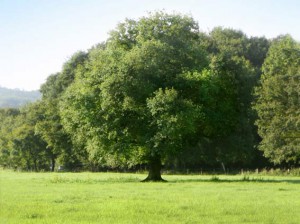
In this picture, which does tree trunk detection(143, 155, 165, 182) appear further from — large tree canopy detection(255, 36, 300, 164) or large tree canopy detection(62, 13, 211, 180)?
large tree canopy detection(255, 36, 300, 164)

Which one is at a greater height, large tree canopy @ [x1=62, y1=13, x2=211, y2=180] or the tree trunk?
large tree canopy @ [x1=62, y1=13, x2=211, y2=180]

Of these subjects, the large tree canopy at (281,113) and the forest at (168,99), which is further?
the large tree canopy at (281,113)

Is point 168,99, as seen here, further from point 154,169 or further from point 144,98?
point 154,169

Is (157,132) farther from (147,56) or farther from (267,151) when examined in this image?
(267,151)

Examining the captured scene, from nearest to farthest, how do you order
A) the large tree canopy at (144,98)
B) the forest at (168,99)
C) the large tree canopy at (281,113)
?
the large tree canopy at (144,98) → the forest at (168,99) → the large tree canopy at (281,113)

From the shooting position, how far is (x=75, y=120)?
51406 mm

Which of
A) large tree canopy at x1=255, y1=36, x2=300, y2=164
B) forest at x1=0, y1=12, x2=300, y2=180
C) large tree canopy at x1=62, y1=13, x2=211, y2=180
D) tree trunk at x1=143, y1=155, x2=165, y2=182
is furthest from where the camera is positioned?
large tree canopy at x1=255, y1=36, x2=300, y2=164

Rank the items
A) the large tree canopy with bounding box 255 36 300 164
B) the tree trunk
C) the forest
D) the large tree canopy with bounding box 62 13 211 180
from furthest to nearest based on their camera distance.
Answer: the large tree canopy with bounding box 255 36 300 164
the tree trunk
the forest
the large tree canopy with bounding box 62 13 211 180

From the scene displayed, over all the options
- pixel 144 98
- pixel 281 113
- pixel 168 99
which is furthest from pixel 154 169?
pixel 281 113

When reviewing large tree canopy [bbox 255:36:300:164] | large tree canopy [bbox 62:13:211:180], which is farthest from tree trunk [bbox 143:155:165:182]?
large tree canopy [bbox 255:36:300:164]

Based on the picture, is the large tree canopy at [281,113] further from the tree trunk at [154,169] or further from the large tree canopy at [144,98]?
the tree trunk at [154,169]

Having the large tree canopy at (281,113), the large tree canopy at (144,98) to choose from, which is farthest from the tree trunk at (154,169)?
the large tree canopy at (281,113)

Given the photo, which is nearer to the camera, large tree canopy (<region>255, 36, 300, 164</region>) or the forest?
the forest

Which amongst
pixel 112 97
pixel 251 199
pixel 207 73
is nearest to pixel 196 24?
pixel 207 73
